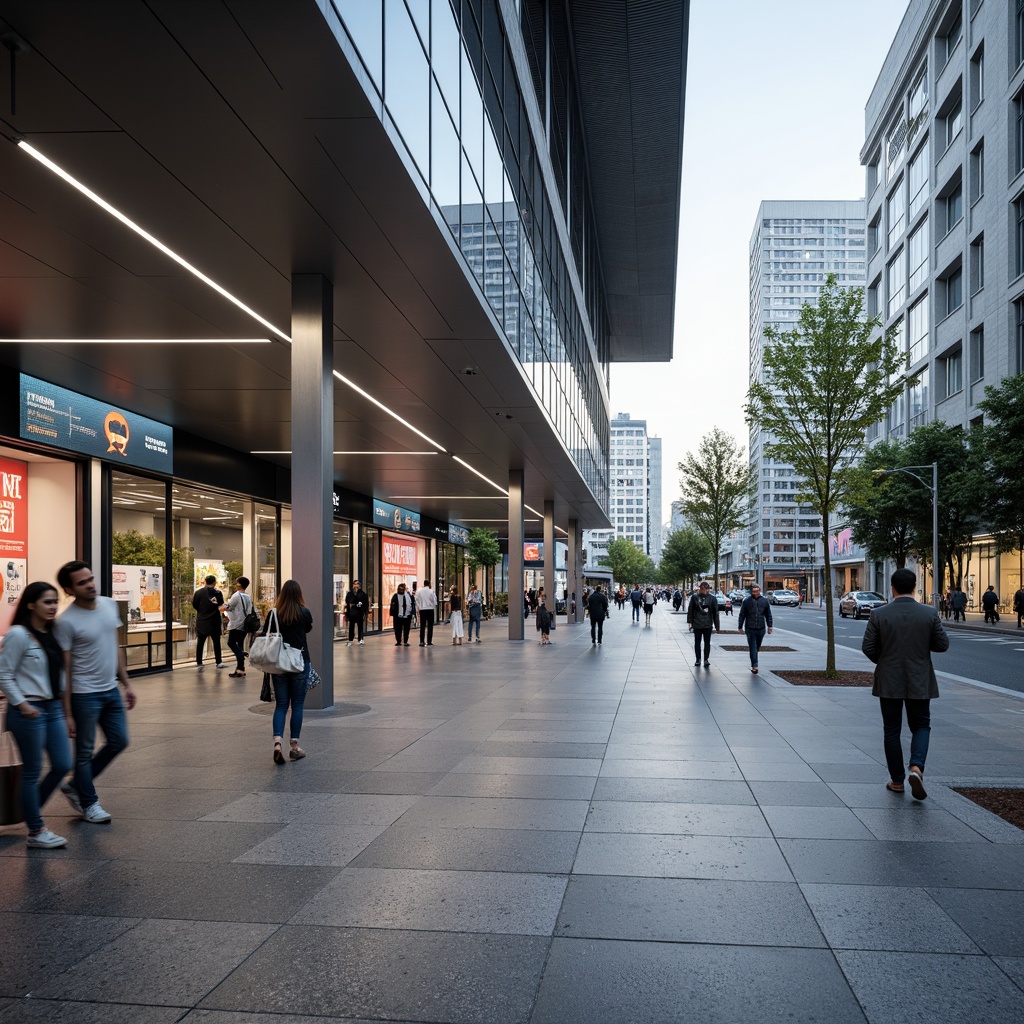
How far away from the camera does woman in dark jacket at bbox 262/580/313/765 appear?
8797mm

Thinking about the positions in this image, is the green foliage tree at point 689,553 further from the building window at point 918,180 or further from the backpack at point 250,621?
the backpack at point 250,621

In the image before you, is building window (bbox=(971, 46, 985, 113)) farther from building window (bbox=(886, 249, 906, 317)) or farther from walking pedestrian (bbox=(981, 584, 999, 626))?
walking pedestrian (bbox=(981, 584, 999, 626))

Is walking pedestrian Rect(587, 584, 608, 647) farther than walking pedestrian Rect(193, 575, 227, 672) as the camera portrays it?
Yes

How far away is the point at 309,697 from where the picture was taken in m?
12.6

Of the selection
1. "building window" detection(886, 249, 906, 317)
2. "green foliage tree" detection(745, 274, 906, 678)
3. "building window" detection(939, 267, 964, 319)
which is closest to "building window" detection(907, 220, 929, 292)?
"building window" detection(886, 249, 906, 317)

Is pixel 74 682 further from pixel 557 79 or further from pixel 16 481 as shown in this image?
pixel 557 79

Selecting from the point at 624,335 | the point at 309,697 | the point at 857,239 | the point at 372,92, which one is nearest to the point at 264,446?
the point at 309,697

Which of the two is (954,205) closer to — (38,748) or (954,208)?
(954,208)

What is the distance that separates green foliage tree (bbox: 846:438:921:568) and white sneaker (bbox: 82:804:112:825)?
Result: 44149mm

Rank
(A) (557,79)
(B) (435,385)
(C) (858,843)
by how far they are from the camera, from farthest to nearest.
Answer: (A) (557,79)
(B) (435,385)
(C) (858,843)

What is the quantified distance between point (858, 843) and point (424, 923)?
303cm

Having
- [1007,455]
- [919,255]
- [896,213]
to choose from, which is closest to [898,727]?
[1007,455]

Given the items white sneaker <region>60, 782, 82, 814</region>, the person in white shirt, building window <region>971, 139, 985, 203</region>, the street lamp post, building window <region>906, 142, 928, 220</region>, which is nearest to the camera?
white sneaker <region>60, 782, 82, 814</region>

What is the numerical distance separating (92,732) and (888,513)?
49439 millimetres
